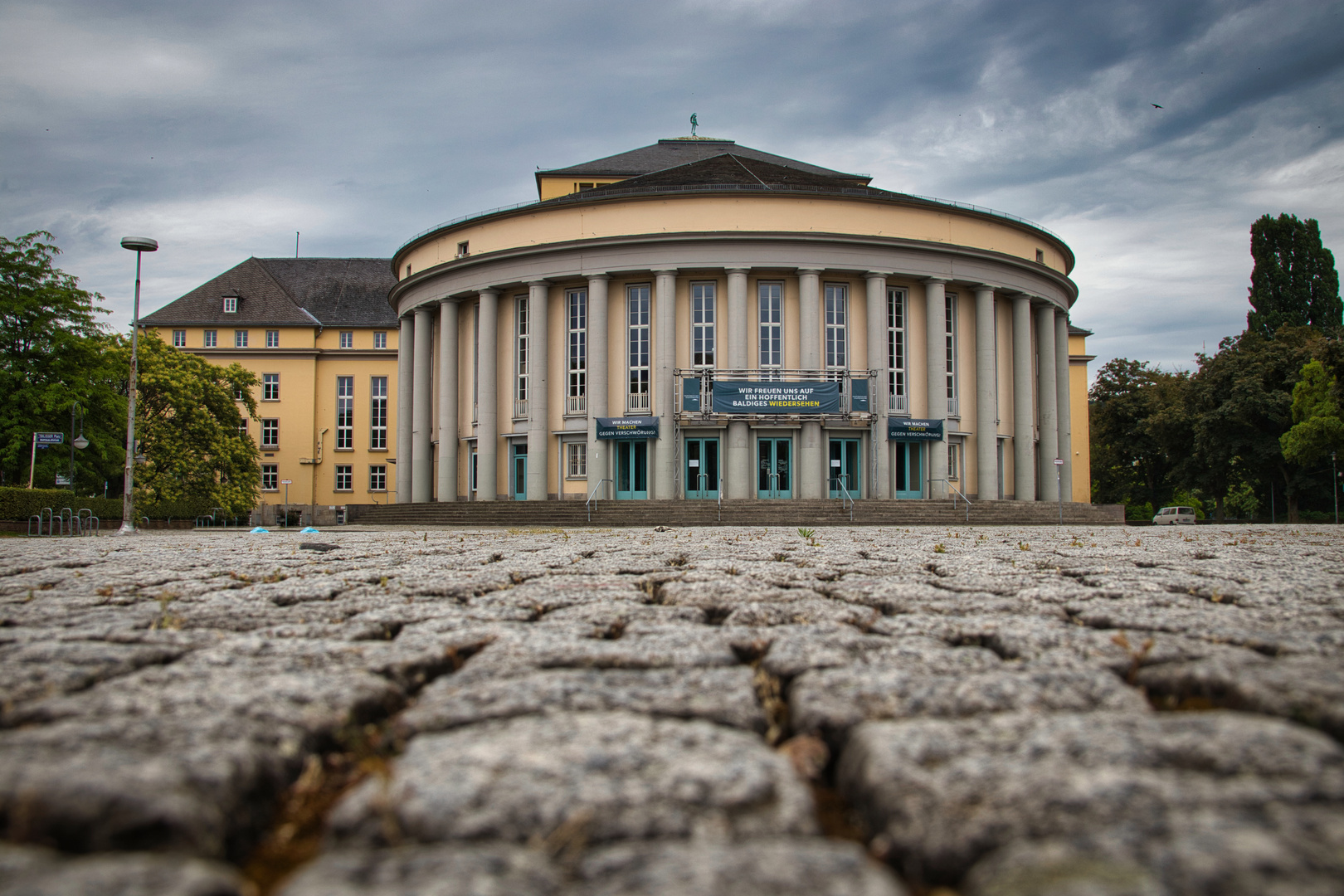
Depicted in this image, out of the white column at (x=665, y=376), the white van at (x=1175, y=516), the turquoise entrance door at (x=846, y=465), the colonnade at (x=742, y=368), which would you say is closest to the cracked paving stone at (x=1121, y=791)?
the colonnade at (x=742, y=368)

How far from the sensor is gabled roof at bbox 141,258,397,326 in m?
58.8

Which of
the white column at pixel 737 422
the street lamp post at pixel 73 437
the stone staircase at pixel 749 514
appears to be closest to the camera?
the stone staircase at pixel 749 514

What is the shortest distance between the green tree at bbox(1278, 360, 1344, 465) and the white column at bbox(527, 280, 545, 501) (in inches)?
1354

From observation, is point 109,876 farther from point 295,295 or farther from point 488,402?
point 295,295

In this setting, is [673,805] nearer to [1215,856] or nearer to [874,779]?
[874,779]

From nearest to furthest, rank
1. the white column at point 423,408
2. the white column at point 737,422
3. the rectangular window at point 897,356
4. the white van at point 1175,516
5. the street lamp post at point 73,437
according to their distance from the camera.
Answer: the street lamp post at point 73,437
the white column at point 737,422
the rectangular window at point 897,356
the white column at point 423,408
the white van at point 1175,516

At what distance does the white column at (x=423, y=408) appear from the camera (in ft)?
136

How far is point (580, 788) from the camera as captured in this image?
153 cm

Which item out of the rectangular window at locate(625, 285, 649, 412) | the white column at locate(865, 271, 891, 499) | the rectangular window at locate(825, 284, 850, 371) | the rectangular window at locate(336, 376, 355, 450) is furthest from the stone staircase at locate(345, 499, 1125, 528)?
the rectangular window at locate(336, 376, 355, 450)

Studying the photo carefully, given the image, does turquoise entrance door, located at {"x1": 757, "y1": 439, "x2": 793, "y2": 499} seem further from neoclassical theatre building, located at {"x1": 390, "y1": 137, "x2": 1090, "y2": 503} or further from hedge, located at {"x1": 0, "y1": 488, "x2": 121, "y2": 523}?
hedge, located at {"x1": 0, "y1": 488, "x2": 121, "y2": 523}

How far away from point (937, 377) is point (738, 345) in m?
8.94

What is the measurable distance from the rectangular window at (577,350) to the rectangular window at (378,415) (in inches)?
1029

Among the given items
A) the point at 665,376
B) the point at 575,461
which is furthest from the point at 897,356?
the point at 575,461

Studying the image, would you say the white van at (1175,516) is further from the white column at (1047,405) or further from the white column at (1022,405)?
the white column at (1022,405)
